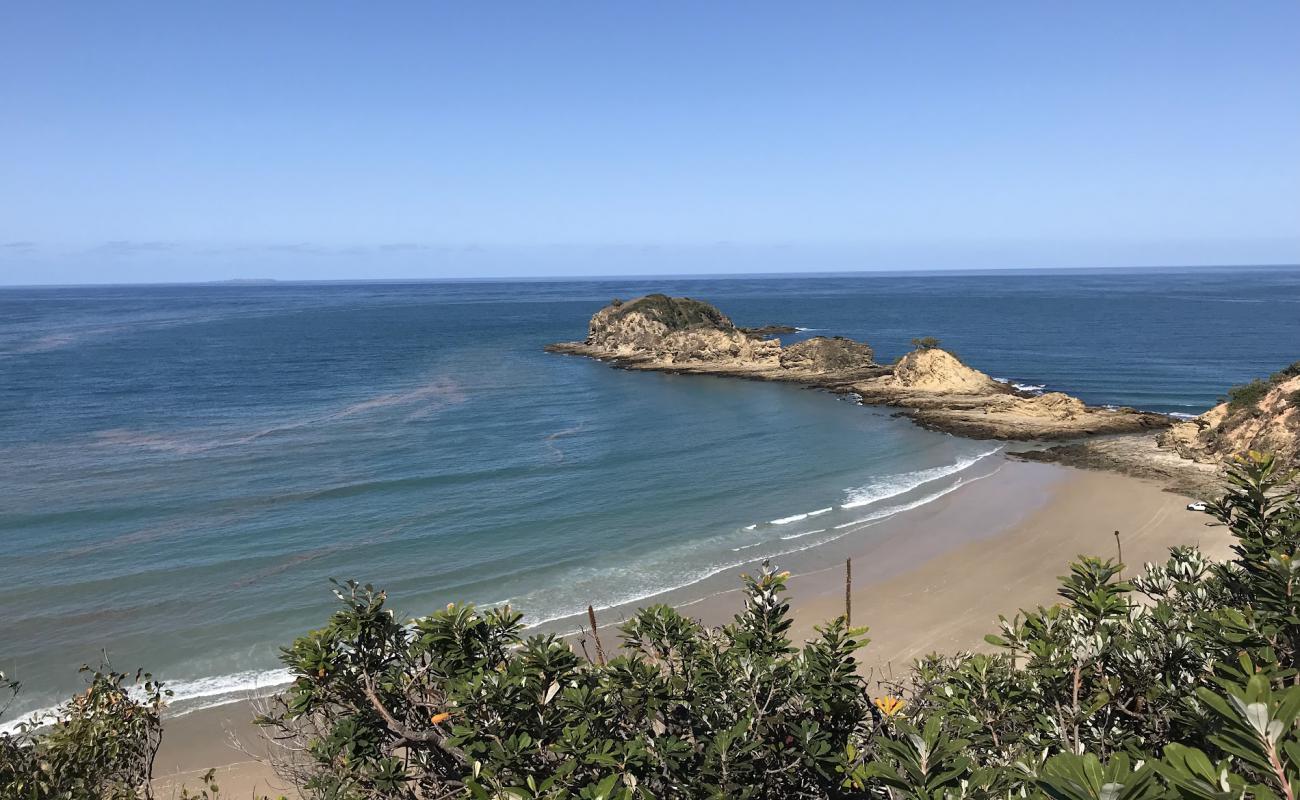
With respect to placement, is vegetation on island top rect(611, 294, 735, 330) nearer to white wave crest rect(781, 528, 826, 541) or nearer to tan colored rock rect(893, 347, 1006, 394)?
tan colored rock rect(893, 347, 1006, 394)

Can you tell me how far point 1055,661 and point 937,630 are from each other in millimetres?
15491

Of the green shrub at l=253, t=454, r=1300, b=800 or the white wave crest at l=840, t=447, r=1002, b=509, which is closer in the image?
the green shrub at l=253, t=454, r=1300, b=800

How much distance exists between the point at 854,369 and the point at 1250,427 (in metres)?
32.7

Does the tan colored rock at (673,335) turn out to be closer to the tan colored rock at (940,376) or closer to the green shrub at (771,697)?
the tan colored rock at (940,376)

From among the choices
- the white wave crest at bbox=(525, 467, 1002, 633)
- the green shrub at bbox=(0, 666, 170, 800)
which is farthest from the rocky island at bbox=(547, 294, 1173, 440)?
the green shrub at bbox=(0, 666, 170, 800)

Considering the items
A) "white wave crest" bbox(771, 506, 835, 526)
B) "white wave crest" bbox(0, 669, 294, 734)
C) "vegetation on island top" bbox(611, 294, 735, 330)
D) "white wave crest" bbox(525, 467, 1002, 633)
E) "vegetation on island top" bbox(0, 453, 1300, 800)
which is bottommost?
"white wave crest" bbox(0, 669, 294, 734)

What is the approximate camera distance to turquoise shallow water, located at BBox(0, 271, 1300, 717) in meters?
23.1

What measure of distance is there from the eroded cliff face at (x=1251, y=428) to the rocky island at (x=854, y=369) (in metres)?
4.37

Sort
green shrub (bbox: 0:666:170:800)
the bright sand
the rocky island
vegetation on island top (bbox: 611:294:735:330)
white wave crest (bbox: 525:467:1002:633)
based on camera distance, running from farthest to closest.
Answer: vegetation on island top (bbox: 611:294:735:330)
the rocky island
white wave crest (bbox: 525:467:1002:633)
the bright sand
green shrub (bbox: 0:666:170:800)

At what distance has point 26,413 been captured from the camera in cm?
5034

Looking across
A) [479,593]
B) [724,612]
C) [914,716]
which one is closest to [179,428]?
[479,593]

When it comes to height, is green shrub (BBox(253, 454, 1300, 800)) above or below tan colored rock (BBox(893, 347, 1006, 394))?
above

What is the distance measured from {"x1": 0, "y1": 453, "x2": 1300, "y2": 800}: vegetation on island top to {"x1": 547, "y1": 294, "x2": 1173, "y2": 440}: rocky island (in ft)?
132

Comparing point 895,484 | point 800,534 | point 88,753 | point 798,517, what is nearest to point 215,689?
point 88,753
